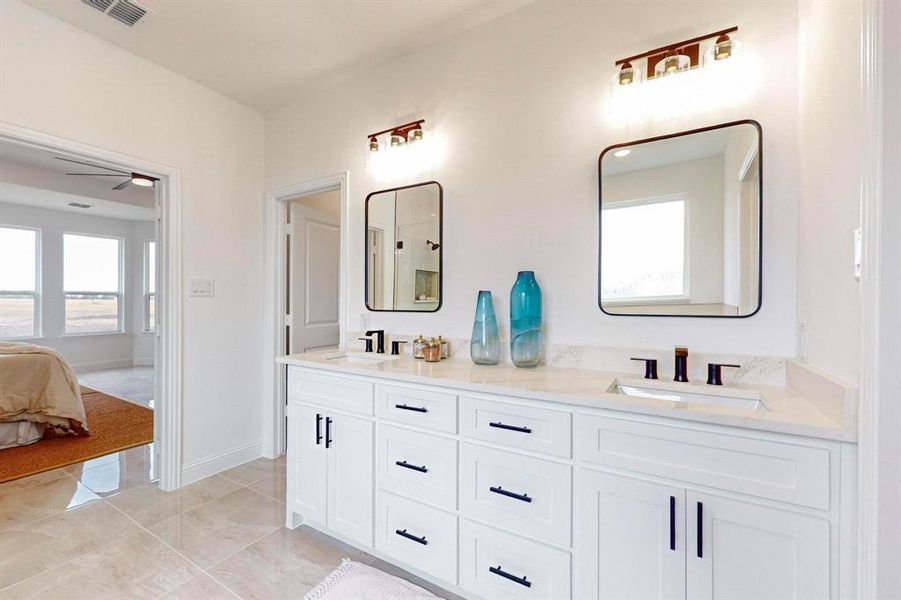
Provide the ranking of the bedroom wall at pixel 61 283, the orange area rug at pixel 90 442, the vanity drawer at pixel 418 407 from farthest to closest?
the bedroom wall at pixel 61 283 → the orange area rug at pixel 90 442 → the vanity drawer at pixel 418 407

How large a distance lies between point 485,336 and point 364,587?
46.6 inches

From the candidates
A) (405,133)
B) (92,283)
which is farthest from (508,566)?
(92,283)

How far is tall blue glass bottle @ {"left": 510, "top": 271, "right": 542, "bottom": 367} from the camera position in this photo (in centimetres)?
187

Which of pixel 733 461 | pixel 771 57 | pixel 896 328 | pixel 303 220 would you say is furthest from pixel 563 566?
pixel 303 220

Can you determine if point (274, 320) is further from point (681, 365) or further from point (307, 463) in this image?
point (681, 365)

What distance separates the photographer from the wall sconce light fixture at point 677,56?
5.07 feet

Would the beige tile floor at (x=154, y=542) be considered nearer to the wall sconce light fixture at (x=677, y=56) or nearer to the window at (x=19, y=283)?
the wall sconce light fixture at (x=677, y=56)

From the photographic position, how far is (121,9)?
2.00 metres

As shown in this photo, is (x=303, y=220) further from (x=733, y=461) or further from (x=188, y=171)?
(x=733, y=461)

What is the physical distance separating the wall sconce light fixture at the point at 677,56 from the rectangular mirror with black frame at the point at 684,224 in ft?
0.86

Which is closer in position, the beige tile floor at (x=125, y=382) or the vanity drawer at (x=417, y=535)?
the vanity drawer at (x=417, y=535)

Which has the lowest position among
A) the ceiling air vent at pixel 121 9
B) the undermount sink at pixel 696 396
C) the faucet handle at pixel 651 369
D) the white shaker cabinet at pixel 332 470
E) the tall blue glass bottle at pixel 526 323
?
the white shaker cabinet at pixel 332 470

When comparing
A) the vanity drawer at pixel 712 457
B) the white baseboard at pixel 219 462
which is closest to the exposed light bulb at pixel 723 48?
the vanity drawer at pixel 712 457

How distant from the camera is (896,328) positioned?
2.87ft
